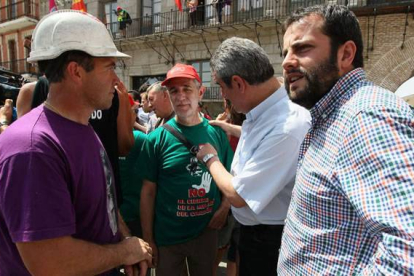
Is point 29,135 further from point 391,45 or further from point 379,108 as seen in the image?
point 391,45

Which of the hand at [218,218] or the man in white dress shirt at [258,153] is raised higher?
the man in white dress shirt at [258,153]

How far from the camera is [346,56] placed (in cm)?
130

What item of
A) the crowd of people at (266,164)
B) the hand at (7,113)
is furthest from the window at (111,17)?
the crowd of people at (266,164)

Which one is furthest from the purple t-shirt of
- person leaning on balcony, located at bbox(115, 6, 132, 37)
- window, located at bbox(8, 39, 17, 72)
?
window, located at bbox(8, 39, 17, 72)

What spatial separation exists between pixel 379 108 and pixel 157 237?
2.00 meters

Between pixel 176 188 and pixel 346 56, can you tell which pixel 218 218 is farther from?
pixel 346 56

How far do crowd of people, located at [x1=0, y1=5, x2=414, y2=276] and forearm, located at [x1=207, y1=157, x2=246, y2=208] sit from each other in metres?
0.01

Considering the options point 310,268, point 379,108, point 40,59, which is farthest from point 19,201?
point 379,108

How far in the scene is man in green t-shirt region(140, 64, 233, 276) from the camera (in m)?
2.42

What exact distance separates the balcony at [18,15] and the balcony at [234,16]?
8.26 m

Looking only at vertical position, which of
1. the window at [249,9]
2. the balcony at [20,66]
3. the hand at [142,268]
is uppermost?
the window at [249,9]

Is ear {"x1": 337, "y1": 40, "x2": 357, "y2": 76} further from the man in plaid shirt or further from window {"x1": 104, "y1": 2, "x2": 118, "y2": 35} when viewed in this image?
window {"x1": 104, "y1": 2, "x2": 118, "y2": 35}

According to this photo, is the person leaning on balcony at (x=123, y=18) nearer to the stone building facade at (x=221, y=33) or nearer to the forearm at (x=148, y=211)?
the stone building facade at (x=221, y=33)

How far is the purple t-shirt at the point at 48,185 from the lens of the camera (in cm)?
106
